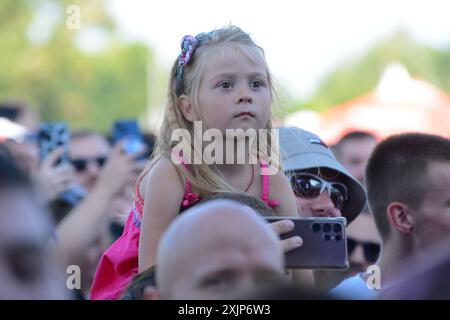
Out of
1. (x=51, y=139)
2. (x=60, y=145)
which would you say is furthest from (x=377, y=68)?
(x=60, y=145)

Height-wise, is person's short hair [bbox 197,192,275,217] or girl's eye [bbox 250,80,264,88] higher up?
girl's eye [bbox 250,80,264,88]

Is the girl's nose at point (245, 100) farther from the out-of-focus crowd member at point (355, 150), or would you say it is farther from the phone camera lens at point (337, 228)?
the out-of-focus crowd member at point (355, 150)

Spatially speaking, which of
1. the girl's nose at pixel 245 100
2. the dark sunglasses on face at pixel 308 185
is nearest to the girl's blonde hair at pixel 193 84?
the girl's nose at pixel 245 100

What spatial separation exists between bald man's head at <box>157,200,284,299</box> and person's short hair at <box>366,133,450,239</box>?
1.95m

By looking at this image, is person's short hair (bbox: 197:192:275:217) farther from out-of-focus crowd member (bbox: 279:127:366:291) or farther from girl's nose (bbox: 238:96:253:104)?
out-of-focus crowd member (bbox: 279:127:366:291)

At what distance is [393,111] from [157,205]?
408 inches

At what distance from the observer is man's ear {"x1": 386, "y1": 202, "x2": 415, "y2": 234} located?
4.20 m

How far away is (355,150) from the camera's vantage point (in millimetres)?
7832

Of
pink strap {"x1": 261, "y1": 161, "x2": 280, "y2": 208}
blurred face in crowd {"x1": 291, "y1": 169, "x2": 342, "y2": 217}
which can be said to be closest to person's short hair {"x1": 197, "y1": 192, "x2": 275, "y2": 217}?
pink strap {"x1": 261, "y1": 161, "x2": 280, "y2": 208}

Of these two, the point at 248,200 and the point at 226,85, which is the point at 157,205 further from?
the point at 226,85

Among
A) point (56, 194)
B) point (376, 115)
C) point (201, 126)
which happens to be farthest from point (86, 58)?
point (201, 126)

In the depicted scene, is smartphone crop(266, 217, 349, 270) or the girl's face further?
the girl's face

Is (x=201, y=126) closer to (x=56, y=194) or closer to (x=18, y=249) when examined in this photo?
(x=18, y=249)
